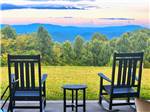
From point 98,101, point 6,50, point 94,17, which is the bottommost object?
point 98,101

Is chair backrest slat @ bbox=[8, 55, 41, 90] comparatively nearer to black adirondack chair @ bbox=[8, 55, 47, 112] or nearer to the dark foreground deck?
black adirondack chair @ bbox=[8, 55, 47, 112]

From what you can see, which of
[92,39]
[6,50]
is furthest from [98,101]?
[6,50]

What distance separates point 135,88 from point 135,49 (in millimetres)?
702

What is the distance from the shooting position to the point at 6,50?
16.8 ft

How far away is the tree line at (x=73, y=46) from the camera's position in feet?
16.8

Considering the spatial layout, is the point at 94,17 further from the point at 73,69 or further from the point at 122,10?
the point at 73,69

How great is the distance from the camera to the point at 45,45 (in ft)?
16.9

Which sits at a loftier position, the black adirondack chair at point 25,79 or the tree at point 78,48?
the tree at point 78,48

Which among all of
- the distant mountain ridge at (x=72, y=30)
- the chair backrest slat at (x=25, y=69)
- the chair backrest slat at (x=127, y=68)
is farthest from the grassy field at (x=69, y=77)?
the chair backrest slat at (x=25, y=69)

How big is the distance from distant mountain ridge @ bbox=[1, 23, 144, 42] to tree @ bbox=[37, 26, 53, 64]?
7 cm

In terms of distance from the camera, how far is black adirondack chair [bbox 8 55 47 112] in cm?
435

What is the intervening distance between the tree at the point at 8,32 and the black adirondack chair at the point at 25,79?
28.6 inches

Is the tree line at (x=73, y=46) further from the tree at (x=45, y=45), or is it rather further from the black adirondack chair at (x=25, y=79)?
the black adirondack chair at (x=25, y=79)

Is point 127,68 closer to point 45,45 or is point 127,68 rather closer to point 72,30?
point 72,30
